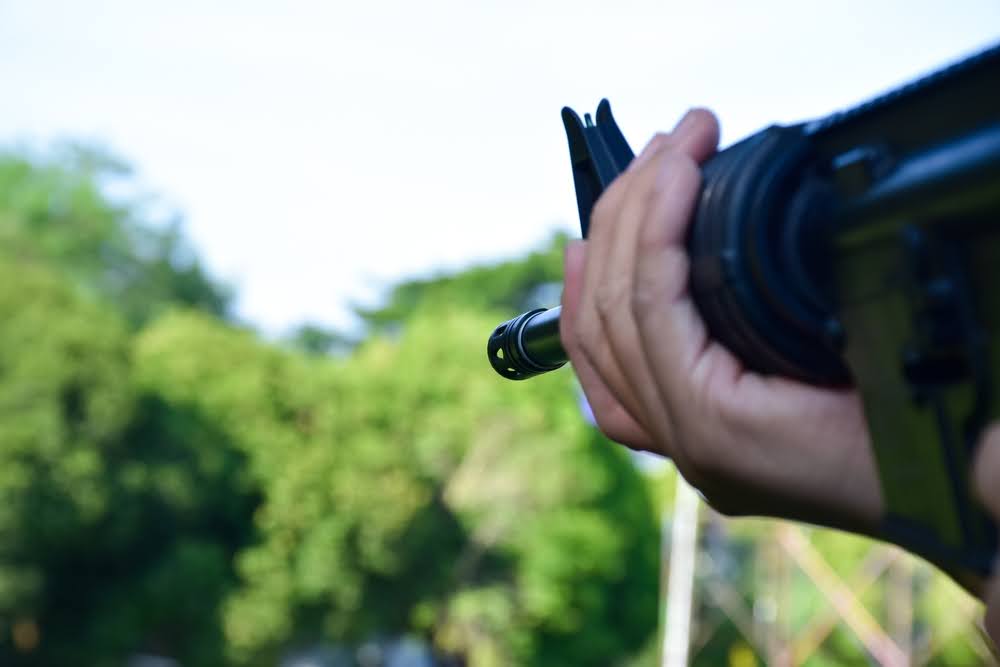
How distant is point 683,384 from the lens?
1.44m

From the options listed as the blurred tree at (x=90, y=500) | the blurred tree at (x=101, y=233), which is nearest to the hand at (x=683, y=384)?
the blurred tree at (x=90, y=500)

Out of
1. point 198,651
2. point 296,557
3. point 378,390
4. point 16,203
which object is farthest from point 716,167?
point 16,203

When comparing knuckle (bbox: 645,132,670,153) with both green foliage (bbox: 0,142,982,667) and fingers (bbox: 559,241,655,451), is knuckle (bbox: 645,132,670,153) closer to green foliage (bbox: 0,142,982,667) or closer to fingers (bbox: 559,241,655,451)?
fingers (bbox: 559,241,655,451)

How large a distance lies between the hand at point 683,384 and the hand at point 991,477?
145mm

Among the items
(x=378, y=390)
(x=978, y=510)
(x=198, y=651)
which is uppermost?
(x=378, y=390)

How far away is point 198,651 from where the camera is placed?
1372 inches

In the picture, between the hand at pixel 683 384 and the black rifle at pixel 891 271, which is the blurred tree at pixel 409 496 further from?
the black rifle at pixel 891 271

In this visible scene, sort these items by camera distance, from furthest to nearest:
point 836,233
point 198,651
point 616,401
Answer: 1. point 198,651
2. point 616,401
3. point 836,233

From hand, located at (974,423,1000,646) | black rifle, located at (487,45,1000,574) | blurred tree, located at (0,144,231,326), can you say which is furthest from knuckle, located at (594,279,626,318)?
blurred tree, located at (0,144,231,326)

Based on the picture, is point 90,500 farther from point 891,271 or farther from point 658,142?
point 891,271

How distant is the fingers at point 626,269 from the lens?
1.51m

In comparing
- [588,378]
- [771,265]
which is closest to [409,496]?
[588,378]

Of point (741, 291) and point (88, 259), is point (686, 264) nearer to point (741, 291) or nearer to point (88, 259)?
point (741, 291)

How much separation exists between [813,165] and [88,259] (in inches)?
2311
